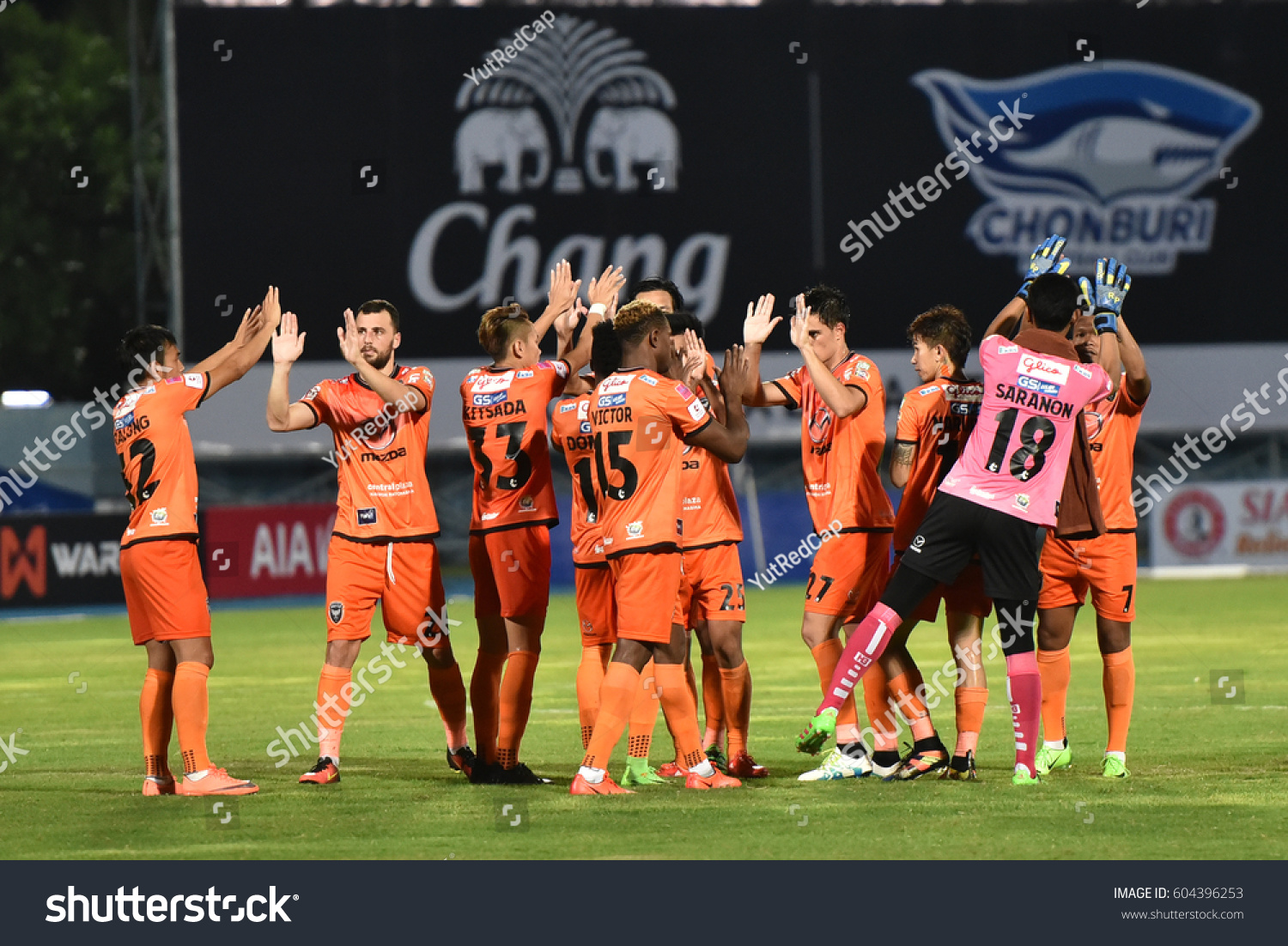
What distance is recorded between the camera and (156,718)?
27.5 ft

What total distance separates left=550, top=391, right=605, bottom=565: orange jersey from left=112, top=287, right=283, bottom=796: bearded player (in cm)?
157

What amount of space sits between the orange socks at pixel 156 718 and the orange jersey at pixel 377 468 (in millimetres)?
1169

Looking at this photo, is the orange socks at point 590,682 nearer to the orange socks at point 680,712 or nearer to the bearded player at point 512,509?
the bearded player at point 512,509

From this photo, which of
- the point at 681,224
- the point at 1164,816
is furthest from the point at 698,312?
the point at 1164,816

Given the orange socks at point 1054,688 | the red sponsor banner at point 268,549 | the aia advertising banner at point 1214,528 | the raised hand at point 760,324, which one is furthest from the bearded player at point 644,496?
the aia advertising banner at point 1214,528

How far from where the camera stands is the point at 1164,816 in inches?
280

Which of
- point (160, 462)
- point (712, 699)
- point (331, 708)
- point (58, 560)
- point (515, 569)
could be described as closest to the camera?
point (160, 462)

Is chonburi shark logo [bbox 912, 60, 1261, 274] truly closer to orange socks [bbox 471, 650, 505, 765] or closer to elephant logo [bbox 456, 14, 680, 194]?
elephant logo [bbox 456, 14, 680, 194]

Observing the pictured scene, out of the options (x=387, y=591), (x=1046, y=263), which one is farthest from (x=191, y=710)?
(x=1046, y=263)

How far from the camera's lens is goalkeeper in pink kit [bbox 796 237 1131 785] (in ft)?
25.4

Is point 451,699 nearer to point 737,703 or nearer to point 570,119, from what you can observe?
point 737,703

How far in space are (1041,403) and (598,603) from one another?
8.08 feet

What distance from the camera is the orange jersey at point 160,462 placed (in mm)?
8305

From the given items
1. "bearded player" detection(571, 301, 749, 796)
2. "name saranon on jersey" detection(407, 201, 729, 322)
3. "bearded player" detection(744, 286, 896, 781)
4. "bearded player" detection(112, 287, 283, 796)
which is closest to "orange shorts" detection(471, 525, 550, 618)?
"bearded player" detection(571, 301, 749, 796)
